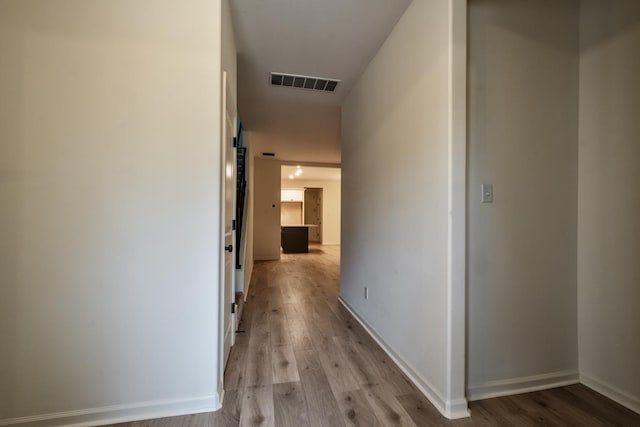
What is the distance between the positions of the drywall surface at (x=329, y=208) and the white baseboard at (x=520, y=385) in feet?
29.3

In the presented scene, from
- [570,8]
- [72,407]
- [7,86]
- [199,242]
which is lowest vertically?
[72,407]

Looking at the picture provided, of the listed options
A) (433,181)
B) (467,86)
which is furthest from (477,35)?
(433,181)

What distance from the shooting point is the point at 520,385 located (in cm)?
175

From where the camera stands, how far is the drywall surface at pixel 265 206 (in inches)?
277

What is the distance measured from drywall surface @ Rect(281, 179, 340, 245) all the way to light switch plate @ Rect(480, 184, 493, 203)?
896cm

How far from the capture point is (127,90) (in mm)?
1514

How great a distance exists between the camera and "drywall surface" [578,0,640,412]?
1581mm

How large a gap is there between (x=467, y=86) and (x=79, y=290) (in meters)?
2.51

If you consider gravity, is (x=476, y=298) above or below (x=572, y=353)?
above

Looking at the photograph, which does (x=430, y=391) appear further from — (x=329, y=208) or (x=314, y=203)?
(x=314, y=203)

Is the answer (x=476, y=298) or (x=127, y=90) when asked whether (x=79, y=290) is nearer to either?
(x=127, y=90)

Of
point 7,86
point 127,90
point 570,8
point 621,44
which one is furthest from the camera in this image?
point 570,8

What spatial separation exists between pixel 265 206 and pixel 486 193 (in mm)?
5934

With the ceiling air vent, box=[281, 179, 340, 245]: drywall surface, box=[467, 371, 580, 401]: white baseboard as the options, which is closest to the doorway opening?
box=[281, 179, 340, 245]: drywall surface
